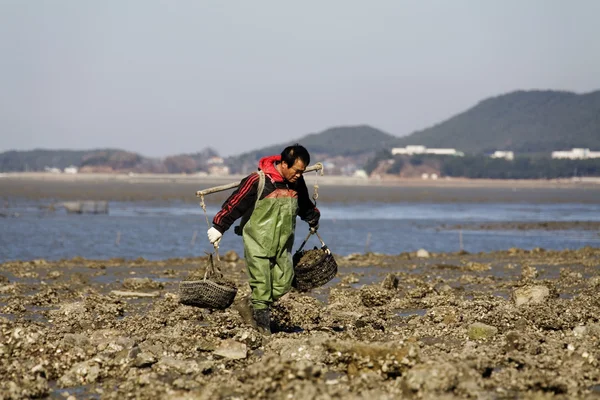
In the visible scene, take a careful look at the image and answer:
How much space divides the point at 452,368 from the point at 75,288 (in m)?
9.57

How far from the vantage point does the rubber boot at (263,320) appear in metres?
8.91

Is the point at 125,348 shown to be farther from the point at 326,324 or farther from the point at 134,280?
the point at 134,280

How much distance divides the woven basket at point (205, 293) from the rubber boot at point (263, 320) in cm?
36

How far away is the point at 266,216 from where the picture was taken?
8.72 meters

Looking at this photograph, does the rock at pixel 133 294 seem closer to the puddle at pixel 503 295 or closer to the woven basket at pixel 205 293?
the woven basket at pixel 205 293

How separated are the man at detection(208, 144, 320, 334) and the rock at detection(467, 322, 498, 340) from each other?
196 centimetres

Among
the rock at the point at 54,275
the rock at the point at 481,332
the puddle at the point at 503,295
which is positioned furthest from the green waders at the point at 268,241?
the rock at the point at 54,275

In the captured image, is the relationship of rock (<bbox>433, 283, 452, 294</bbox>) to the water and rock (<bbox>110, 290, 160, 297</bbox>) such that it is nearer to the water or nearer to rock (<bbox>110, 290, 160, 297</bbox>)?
rock (<bbox>110, 290, 160, 297</bbox>)

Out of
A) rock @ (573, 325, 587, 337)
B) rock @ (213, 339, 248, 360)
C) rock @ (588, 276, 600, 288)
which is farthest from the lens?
rock @ (588, 276, 600, 288)

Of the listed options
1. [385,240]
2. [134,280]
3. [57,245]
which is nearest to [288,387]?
[134,280]

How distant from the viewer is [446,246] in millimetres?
33562

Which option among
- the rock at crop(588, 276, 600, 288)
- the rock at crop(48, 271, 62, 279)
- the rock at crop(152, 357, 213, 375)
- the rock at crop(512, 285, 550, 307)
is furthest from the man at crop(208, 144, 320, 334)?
the rock at crop(48, 271, 62, 279)

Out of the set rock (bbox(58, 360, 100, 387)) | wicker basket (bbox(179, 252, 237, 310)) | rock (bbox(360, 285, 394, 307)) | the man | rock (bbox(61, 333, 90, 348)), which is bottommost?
rock (bbox(360, 285, 394, 307))

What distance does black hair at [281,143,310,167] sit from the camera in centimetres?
869
